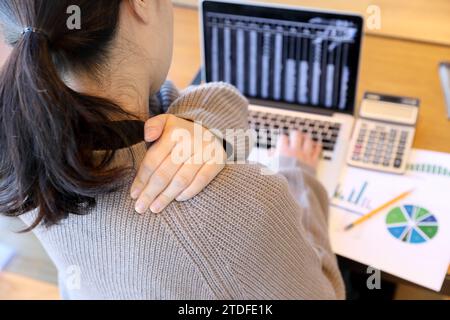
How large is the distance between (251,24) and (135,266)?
599 mm

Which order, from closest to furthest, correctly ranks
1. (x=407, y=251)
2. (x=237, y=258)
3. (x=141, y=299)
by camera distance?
(x=237, y=258) → (x=141, y=299) → (x=407, y=251)

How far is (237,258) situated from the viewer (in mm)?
640

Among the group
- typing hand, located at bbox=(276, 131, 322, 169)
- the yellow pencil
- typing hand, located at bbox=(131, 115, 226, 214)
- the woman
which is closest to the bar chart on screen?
typing hand, located at bbox=(276, 131, 322, 169)

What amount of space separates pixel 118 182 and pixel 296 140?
21.2 inches

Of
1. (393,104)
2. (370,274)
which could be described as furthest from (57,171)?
(393,104)

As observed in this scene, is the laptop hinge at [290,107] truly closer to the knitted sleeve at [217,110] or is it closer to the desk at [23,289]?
the knitted sleeve at [217,110]

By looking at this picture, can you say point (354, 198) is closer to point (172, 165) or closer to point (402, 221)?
point (402, 221)

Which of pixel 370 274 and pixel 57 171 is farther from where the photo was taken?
pixel 370 274

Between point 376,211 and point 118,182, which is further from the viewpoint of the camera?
point 376,211

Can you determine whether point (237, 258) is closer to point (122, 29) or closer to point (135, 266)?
point (135, 266)

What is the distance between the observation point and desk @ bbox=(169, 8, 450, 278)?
1.05 meters

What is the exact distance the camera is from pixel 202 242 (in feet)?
1.99

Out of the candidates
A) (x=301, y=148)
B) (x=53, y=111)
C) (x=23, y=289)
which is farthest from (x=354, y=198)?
(x=23, y=289)

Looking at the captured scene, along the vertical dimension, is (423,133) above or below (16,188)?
below
